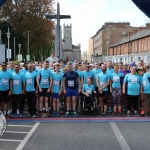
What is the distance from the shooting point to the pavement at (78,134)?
662 centimetres

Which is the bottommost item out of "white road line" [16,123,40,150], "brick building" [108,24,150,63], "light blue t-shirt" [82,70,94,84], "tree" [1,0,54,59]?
"white road line" [16,123,40,150]

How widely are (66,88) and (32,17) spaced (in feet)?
112

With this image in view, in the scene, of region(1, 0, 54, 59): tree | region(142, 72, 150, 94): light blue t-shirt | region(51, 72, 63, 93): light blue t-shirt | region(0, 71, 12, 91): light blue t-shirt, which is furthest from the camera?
region(1, 0, 54, 59): tree

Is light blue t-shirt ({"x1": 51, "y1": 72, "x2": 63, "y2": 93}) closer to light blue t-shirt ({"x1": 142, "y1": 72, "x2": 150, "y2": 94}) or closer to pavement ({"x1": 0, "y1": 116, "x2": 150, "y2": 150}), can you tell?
pavement ({"x1": 0, "y1": 116, "x2": 150, "y2": 150})

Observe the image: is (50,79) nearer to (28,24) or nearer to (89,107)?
(89,107)

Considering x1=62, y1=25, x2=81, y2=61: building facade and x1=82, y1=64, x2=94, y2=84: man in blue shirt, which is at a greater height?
x1=62, y1=25, x2=81, y2=61: building facade

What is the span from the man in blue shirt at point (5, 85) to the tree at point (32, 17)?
33.1 m

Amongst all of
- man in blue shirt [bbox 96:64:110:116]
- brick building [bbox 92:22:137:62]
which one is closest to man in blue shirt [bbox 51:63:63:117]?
man in blue shirt [bbox 96:64:110:116]

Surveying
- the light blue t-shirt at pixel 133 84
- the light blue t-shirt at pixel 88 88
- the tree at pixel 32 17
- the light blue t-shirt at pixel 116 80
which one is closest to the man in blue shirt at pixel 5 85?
the light blue t-shirt at pixel 88 88

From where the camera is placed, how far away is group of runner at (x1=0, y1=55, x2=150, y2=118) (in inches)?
401

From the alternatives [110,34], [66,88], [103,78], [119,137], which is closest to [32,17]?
[66,88]

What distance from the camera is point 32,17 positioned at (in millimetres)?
43031

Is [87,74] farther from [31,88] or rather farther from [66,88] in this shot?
[31,88]

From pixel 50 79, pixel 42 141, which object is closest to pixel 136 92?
pixel 50 79
